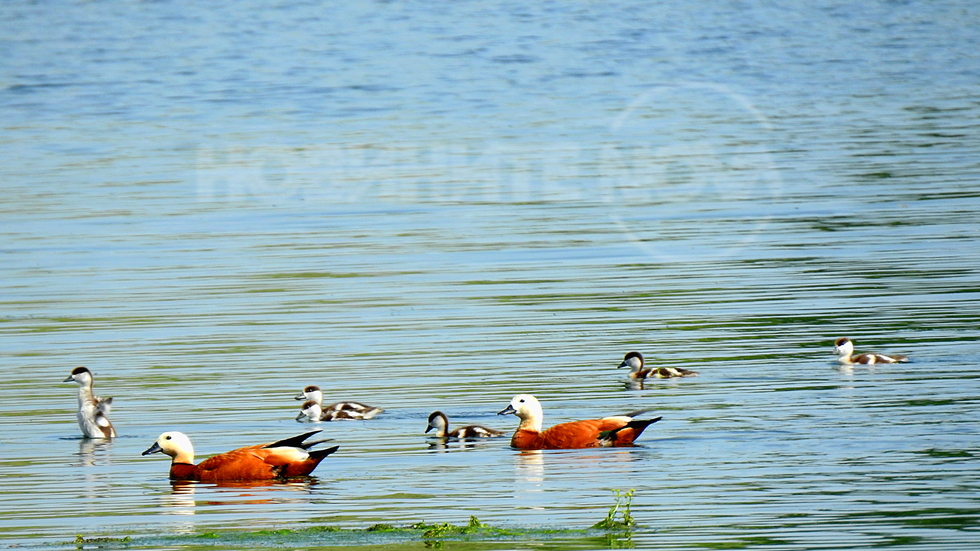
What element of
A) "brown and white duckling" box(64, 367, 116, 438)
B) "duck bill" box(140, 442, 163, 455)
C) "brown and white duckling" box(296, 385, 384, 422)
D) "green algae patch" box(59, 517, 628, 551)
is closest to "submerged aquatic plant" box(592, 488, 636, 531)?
"green algae patch" box(59, 517, 628, 551)

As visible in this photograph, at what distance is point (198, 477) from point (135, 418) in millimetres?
2445

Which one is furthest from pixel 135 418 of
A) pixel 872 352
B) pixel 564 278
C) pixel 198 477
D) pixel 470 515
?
pixel 564 278

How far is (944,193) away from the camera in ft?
83.5

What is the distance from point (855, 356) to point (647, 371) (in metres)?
1.62

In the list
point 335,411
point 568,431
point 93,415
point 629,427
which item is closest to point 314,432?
point 568,431

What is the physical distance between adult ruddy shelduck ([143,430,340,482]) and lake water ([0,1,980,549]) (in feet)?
0.45

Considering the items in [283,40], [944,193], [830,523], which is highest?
[283,40]

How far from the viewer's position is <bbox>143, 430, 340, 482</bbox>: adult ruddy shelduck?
11484mm

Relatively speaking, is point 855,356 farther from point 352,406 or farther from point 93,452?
point 93,452

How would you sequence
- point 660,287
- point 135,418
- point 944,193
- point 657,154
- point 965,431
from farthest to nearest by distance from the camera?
point 657,154, point 944,193, point 660,287, point 135,418, point 965,431

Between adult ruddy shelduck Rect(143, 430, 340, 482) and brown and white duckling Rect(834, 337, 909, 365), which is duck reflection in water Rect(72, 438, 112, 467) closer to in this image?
adult ruddy shelduck Rect(143, 430, 340, 482)

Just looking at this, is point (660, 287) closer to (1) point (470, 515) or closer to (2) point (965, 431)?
(2) point (965, 431)

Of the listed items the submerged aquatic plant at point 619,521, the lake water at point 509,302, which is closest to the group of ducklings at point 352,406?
the lake water at point 509,302

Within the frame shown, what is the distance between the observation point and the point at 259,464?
11.5m
